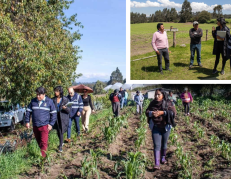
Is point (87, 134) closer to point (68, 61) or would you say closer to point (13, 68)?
point (13, 68)

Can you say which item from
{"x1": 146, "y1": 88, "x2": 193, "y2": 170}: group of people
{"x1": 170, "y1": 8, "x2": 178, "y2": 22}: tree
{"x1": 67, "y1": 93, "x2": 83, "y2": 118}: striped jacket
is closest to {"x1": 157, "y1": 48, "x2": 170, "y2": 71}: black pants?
{"x1": 170, "y1": 8, "x2": 178, "y2": 22}: tree

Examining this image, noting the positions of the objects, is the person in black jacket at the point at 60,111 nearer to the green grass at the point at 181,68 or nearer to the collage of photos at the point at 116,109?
the collage of photos at the point at 116,109

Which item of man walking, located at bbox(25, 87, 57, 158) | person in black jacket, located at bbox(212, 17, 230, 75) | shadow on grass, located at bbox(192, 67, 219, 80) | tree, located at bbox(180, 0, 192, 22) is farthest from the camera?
shadow on grass, located at bbox(192, 67, 219, 80)

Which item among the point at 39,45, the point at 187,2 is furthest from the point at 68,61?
the point at 187,2

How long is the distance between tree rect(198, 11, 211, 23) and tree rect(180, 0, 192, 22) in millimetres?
345

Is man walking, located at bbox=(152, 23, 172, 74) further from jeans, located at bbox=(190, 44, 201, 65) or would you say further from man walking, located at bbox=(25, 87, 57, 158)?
man walking, located at bbox=(25, 87, 57, 158)

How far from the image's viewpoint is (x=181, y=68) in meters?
8.90

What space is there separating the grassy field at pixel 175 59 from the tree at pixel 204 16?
167 millimetres

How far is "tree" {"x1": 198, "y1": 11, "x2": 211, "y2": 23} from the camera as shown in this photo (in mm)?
8306

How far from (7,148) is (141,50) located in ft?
20.4

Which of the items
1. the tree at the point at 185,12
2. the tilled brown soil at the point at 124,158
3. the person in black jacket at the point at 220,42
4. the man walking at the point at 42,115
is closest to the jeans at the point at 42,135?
the man walking at the point at 42,115

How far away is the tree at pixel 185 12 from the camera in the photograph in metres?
8.46

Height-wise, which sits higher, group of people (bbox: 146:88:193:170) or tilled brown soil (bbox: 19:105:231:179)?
group of people (bbox: 146:88:193:170)

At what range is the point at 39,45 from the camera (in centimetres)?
795
